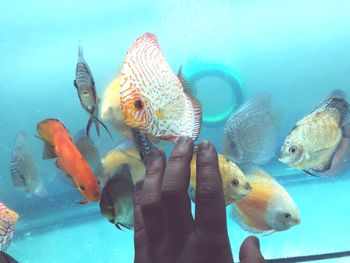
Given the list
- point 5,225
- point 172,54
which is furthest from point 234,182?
point 172,54

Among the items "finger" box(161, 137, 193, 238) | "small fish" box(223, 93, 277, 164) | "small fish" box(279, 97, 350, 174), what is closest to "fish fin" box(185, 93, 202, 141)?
"finger" box(161, 137, 193, 238)

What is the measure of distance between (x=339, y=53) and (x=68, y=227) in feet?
5.92

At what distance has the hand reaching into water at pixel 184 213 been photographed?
64cm

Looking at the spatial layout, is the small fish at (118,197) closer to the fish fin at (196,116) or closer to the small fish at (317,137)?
the fish fin at (196,116)

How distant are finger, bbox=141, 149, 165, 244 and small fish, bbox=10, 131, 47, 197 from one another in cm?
132

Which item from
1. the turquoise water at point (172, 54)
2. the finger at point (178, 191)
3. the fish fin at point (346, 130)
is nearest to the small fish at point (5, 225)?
the finger at point (178, 191)

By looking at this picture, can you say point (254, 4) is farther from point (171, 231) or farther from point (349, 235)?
point (171, 231)

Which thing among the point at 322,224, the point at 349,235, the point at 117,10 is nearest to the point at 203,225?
the point at 349,235

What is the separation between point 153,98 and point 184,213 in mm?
290

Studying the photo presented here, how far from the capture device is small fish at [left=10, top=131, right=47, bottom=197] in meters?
1.87

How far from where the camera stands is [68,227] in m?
2.57

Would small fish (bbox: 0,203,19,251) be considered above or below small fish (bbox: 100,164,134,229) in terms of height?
below

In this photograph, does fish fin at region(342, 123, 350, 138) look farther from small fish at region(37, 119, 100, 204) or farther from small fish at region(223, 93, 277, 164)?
small fish at region(37, 119, 100, 204)

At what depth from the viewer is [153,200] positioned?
647 millimetres
